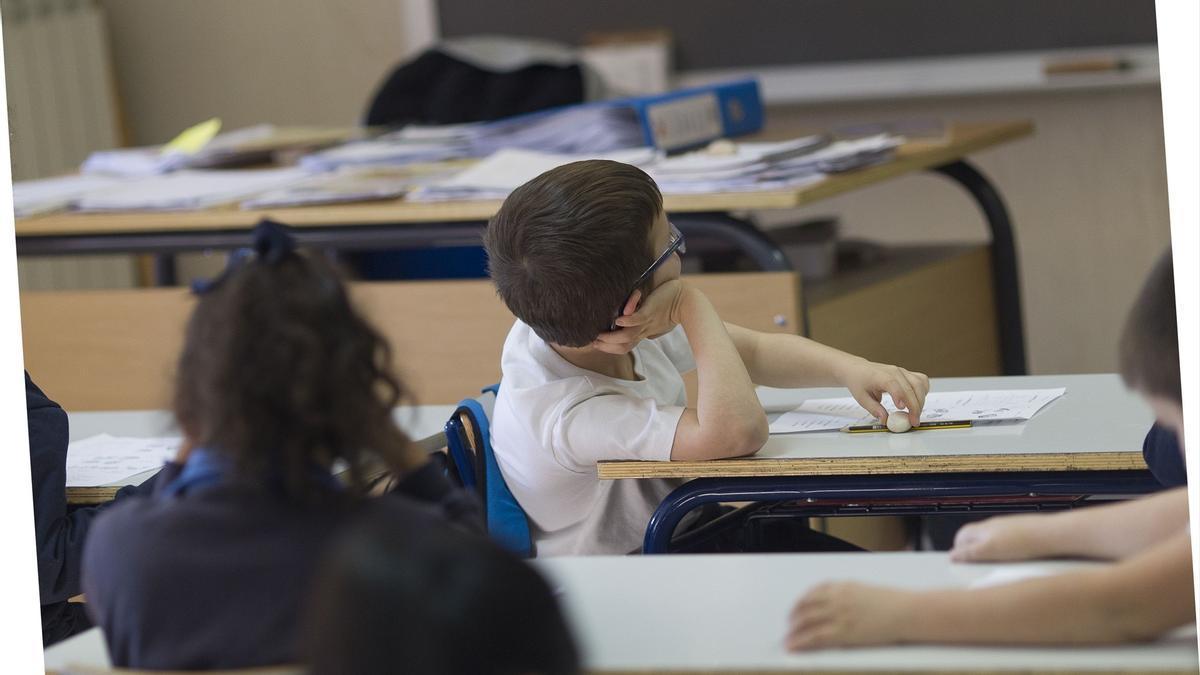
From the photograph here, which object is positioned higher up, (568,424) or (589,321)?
(589,321)

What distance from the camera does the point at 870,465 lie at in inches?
51.2

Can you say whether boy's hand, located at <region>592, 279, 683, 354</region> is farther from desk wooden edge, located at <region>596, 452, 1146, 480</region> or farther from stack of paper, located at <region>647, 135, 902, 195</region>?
stack of paper, located at <region>647, 135, 902, 195</region>

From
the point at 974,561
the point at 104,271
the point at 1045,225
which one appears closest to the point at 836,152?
the point at 974,561

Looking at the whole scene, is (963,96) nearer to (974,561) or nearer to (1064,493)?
(1064,493)

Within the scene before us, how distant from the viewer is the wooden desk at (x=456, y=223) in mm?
2057

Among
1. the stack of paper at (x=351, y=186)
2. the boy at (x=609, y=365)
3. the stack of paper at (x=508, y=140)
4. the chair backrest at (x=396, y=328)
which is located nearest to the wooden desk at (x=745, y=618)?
the boy at (x=609, y=365)

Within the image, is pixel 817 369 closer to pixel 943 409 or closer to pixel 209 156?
pixel 943 409

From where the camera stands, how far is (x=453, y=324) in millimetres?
2225

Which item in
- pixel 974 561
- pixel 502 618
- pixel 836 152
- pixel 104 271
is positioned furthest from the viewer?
pixel 104 271

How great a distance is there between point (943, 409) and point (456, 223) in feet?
3.20

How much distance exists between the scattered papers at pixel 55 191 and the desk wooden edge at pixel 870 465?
4.84 ft

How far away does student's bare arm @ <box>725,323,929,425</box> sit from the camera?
56.9 inches

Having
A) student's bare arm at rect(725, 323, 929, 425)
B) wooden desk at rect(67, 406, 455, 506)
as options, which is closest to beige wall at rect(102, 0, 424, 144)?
wooden desk at rect(67, 406, 455, 506)

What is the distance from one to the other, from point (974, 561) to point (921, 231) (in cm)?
280
